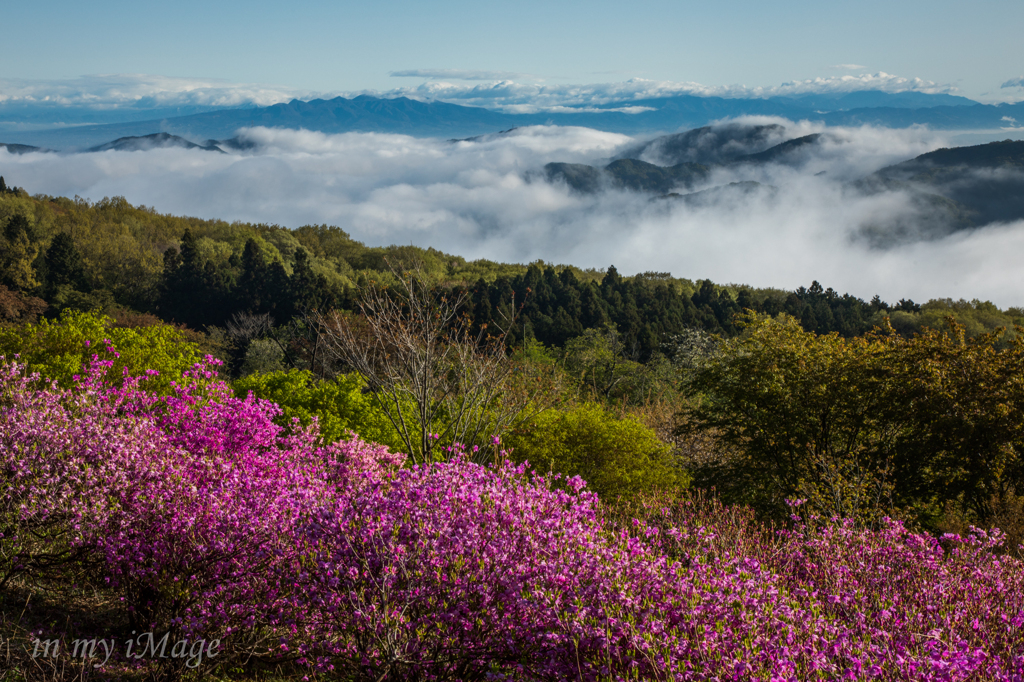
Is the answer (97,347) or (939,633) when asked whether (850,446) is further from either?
(97,347)

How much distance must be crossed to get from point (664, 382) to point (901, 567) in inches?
1497

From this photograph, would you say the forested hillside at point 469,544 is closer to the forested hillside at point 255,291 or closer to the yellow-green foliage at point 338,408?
the yellow-green foliage at point 338,408

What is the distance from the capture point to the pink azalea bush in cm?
514

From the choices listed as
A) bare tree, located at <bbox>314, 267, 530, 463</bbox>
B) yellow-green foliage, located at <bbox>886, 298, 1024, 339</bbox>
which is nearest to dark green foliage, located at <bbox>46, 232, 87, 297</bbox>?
bare tree, located at <bbox>314, 267, 530, 463</bbox>

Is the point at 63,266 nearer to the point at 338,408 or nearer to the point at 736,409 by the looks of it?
the point at 338,408

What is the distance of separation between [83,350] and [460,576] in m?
18.4

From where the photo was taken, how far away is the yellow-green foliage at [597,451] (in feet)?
58.3

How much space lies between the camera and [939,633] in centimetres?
514

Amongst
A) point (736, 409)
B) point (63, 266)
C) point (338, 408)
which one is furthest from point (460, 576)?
point (63, 266)

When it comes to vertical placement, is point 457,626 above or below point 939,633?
below

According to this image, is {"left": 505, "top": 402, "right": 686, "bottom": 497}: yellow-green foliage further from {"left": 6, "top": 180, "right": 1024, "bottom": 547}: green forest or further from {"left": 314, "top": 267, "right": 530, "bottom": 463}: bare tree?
{"left": 314, "top": 267, "right": 530, "bottom": 463}: bare tree

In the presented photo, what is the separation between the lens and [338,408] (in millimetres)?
19219

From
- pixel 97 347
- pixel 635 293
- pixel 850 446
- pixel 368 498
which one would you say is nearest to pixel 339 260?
pixel 635 293

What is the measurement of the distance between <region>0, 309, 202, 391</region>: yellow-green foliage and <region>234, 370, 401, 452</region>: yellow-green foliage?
2.74 meters
